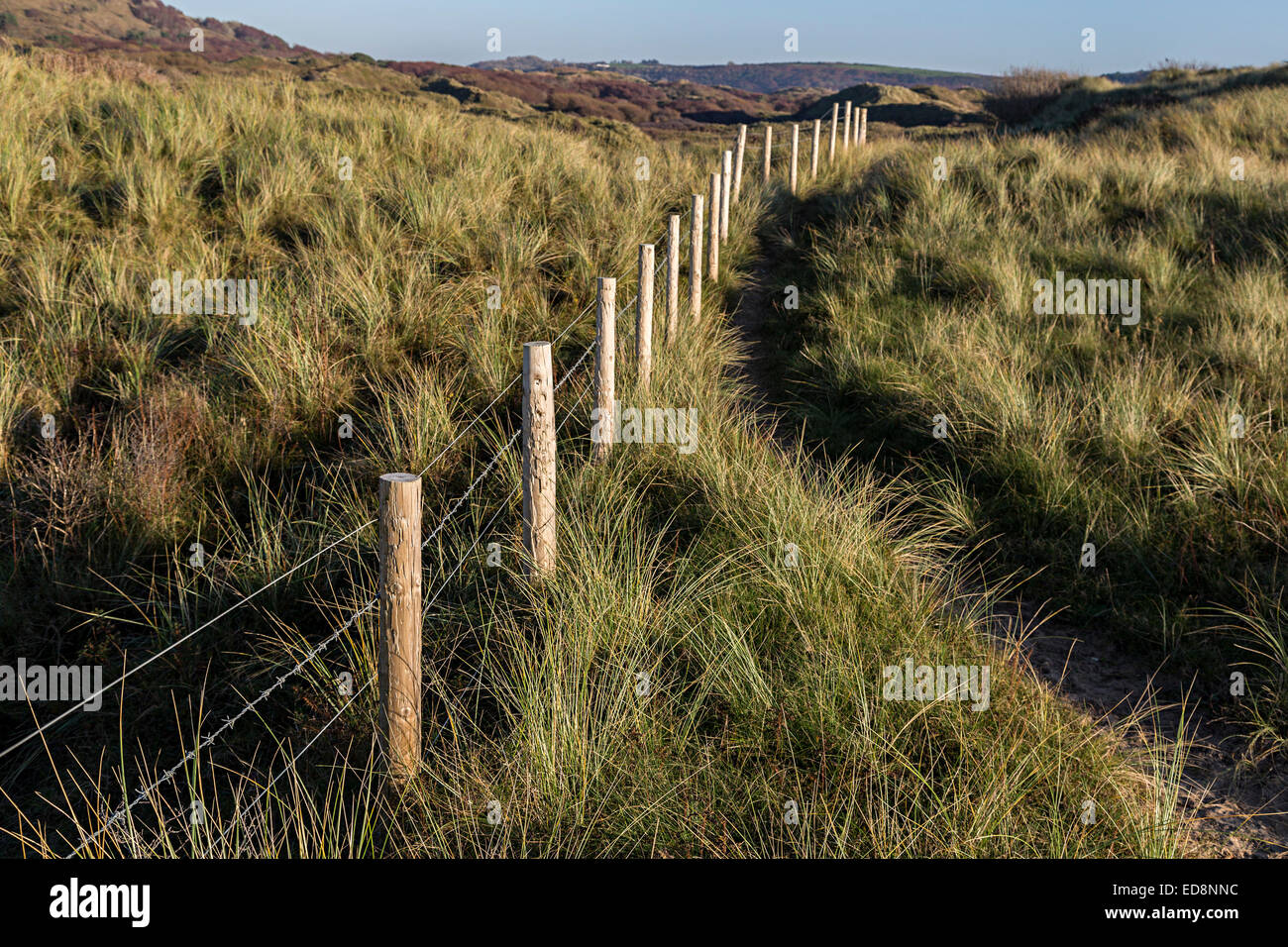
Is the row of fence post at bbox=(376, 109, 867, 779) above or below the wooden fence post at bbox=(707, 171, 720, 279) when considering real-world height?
below

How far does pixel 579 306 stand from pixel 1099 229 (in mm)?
6281

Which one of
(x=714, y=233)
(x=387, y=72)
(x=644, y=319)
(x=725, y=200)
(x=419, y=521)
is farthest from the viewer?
(x=387, y=72)

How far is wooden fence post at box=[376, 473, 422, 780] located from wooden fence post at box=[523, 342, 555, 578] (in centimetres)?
104

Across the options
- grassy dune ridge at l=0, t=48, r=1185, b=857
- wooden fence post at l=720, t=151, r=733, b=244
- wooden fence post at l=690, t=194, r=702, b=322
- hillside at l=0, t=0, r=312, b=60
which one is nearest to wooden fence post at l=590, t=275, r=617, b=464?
grassy dune ridge at l=0, t=48, r=1185, b=857

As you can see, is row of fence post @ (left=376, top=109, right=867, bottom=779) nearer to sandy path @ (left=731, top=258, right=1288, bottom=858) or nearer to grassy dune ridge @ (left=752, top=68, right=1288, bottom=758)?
grassy dune ridge @ (left=752, top=68, right=1288, bottom=758)

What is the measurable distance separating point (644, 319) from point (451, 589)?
108 inches

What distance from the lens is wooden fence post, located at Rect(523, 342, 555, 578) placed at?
3.39 m

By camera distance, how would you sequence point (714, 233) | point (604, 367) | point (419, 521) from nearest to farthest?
point (419, 521) < point (604, 367) < point (714, 233)

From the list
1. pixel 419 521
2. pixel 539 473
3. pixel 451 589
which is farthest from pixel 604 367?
pixel 419 521

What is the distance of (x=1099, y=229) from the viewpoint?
9461mm

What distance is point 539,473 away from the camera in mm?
3457

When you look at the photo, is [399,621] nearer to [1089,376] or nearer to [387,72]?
[1089,376]

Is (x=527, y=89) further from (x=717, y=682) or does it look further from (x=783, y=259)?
(x=717, y=682)

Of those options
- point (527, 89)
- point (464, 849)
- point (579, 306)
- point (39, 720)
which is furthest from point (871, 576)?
point (527, 89)
